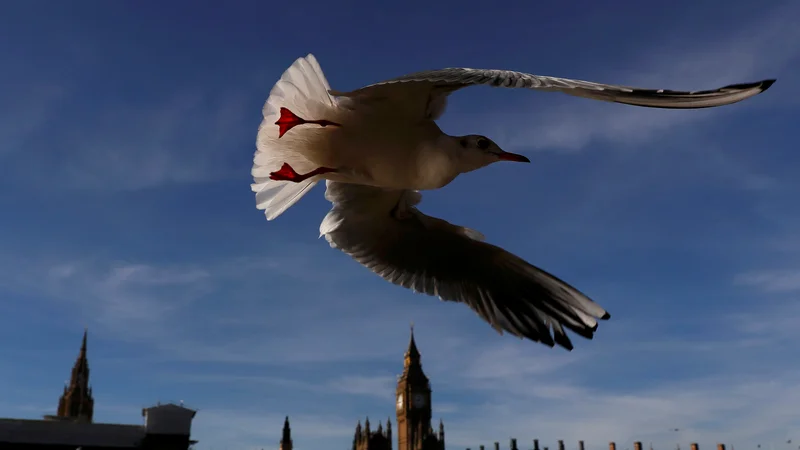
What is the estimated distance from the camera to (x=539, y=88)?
1.65 m

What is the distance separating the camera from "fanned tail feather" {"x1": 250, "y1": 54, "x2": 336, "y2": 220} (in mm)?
2262

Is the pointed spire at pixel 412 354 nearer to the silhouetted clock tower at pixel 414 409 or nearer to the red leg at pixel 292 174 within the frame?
the silhouetted clock tower at pixel 414 409

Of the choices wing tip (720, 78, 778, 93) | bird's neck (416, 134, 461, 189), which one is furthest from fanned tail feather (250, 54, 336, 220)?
wing tip (720, 78, 778, 93)

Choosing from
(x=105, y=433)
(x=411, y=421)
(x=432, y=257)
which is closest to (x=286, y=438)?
(x=411, y=421)

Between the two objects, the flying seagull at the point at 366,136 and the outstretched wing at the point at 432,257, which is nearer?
the flying seagull at the point at 366,136

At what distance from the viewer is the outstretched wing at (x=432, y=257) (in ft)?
8.91

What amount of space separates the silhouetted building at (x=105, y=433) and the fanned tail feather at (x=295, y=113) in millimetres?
30738

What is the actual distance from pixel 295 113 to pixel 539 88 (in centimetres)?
94

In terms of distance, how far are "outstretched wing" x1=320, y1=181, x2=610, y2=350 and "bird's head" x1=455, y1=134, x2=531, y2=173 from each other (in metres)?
0.65

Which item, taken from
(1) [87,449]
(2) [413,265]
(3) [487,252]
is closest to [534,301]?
(3) [487,252]

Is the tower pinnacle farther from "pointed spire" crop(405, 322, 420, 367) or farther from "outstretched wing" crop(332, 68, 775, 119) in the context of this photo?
"outstretched wing" crop(332, 68, 775, 119)

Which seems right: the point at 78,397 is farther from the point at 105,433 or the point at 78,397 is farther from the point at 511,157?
the point at 511,157

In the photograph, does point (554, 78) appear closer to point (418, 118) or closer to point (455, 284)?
point (418, 118)

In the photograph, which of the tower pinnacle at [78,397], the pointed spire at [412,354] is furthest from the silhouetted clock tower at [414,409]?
the tower pinnacle at [78,397]
